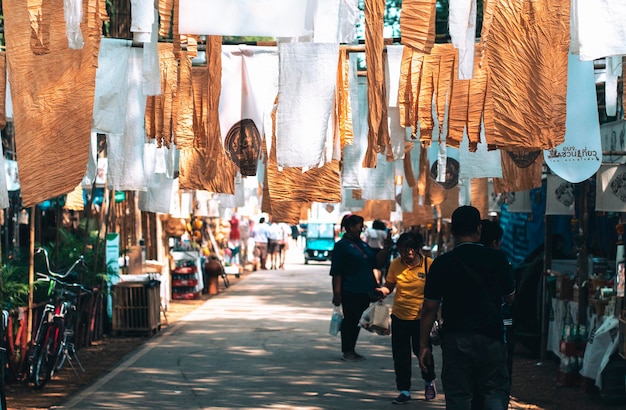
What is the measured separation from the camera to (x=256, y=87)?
9367 millimetres

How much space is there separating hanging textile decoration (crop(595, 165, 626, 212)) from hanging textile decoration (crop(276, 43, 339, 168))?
13.0 ft

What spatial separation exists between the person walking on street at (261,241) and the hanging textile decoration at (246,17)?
1135 inches

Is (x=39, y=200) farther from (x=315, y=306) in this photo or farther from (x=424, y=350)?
(x=315, y=306)

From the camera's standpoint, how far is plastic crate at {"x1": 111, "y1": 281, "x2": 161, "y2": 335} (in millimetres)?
16500

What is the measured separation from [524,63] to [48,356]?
6968 millimetres

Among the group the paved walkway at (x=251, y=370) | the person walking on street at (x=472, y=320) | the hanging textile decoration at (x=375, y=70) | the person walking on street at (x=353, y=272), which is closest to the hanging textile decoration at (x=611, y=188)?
the paved walkway at (x=251, y=370)

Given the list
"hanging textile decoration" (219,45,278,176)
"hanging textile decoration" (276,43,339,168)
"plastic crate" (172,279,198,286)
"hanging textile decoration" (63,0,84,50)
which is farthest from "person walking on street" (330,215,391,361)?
"plastic crate" (172,279,198,286)

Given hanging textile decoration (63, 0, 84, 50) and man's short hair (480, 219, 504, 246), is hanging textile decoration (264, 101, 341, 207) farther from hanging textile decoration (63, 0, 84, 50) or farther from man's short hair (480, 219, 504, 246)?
hanging textile decoration (63, 0, 84, 50)

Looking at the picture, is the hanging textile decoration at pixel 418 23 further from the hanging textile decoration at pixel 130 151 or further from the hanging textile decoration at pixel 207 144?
the hanging textile decoration at pixel 130 151

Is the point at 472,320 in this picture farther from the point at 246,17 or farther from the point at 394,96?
the point at 394,96

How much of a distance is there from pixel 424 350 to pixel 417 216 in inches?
368

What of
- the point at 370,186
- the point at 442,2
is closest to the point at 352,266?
the point at 370,186

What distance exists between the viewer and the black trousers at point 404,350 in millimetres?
10375

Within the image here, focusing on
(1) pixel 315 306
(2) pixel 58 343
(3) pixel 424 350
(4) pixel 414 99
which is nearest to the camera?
(3) pixel 424 350
